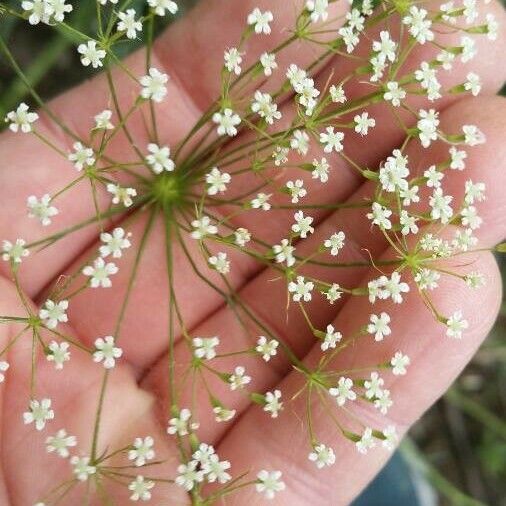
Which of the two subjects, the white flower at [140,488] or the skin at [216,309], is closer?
the white flower at [140,488]

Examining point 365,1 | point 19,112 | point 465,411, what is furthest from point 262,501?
point 465,411

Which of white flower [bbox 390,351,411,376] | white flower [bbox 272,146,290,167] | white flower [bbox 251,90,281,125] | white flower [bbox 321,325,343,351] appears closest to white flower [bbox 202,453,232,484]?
white flower [bbox 321,325,343,351]

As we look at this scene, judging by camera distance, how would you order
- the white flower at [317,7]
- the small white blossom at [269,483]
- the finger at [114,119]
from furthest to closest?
the finger at [114,119] < the small white blossom at [269,483] < the white flower at [317,7]

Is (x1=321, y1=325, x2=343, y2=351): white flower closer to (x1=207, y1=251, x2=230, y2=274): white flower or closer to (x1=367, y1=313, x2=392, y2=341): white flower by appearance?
(x1=367, y1=313, x2=392, y2=341): white flower

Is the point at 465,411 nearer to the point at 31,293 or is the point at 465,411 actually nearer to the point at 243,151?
the point at 243,151

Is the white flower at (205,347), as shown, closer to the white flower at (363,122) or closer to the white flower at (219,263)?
the white flower at (219,263)

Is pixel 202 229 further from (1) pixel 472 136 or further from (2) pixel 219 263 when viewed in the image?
(1) pixel 472 136

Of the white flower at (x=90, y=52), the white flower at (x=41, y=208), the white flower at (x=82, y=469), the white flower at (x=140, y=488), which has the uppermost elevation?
the white flower at (x=90, y=52)

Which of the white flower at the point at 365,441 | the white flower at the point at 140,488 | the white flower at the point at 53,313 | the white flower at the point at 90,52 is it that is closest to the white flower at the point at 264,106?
the white flower at the point at 90,52
